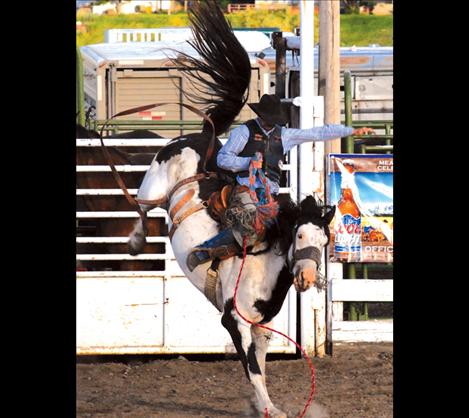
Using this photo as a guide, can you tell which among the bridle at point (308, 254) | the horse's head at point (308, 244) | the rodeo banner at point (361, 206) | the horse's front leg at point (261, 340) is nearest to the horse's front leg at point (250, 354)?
the horse's front leg at point (261, 340)

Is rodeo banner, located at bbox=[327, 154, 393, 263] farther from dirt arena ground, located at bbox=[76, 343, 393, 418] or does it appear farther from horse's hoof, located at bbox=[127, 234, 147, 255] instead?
horse's hoof, located at bbox=[127, 234, 147, 255]

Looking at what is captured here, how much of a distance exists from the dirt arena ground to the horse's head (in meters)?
1.21

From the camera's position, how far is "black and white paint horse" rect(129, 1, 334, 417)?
722 cm

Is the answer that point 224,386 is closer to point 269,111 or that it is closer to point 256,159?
point 256,159

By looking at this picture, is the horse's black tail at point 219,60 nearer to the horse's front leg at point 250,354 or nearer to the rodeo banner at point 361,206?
the horse's front leg at point 250,354

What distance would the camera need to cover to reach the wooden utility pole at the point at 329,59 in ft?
34.7

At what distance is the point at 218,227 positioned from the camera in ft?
26.0

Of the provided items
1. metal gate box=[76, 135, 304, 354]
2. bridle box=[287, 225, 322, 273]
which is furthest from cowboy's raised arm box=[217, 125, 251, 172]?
metal gate box=[76, 135, 304, 354]

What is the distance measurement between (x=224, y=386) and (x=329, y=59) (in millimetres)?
3481

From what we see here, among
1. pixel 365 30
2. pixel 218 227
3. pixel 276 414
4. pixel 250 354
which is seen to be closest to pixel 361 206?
pixel 218 227

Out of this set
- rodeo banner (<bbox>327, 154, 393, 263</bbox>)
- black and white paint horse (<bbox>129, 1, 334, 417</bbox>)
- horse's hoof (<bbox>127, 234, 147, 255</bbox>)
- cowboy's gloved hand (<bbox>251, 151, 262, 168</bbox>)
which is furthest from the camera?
rodeo banner (<bbox>327, 154, 393, 263</bbox>)

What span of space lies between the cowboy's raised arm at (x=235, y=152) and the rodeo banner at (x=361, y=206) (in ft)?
7.95

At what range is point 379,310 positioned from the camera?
11977mm
